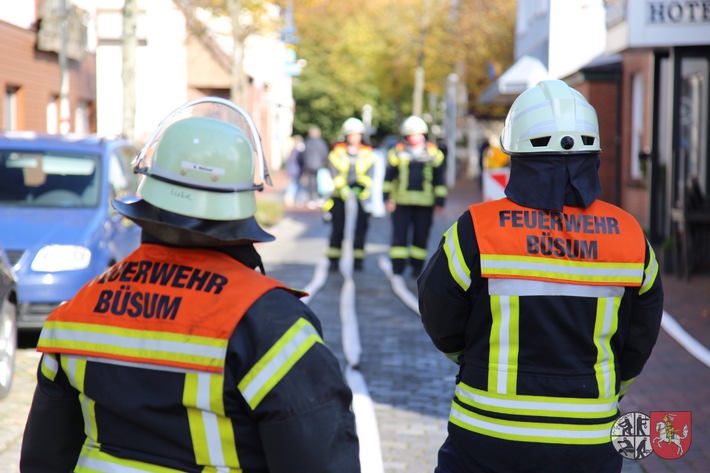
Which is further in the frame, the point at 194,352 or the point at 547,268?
the point at 547,268

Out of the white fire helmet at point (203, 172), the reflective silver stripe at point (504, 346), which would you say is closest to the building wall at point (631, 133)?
the reflective silver stripe at point (504, 346)

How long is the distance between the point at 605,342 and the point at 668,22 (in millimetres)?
11355

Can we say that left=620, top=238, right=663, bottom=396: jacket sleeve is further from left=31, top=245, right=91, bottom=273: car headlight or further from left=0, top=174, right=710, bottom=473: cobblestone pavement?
left=31, top=245, right=91, bottom=273: car headlight

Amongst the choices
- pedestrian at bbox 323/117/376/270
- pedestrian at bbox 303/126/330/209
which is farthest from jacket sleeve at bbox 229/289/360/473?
pedestrian at bbox 303/126/330/209

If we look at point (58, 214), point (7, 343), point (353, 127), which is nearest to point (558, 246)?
point (7, 343)

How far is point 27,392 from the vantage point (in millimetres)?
7535

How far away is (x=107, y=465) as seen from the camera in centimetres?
233

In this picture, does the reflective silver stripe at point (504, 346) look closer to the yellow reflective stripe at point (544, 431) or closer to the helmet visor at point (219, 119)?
the yellow reflective stripe at point (544, 431)

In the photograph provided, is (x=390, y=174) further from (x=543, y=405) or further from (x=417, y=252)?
(x=543, y=405)

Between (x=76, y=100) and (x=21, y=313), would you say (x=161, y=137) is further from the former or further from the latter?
(x=76, y=100)

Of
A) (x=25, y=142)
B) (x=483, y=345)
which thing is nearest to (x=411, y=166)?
(x=25, y=142)

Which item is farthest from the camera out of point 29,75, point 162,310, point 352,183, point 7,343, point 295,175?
point 295,175

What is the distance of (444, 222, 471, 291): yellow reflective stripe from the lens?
3191 mm

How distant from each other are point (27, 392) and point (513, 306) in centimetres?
525
